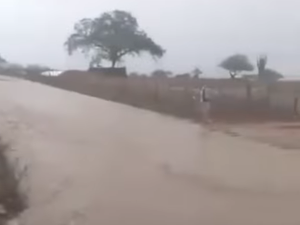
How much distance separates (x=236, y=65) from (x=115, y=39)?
114 cm

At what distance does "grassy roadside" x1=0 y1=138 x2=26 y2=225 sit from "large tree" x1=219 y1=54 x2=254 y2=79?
5.33 ft

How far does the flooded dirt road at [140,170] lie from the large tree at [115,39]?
1.58 ft

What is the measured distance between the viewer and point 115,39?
16.5ft

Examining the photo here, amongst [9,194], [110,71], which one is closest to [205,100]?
[110,71]

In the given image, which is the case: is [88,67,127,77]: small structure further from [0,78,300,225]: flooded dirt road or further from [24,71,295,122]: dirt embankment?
[0,78,300,225]: flooded dirt road

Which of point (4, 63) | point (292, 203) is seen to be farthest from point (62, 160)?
point (4, 63)

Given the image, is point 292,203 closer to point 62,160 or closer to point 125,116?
point 62,160

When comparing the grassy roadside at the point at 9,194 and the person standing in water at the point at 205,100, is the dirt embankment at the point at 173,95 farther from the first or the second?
the grassy roadside at the point at 9,194

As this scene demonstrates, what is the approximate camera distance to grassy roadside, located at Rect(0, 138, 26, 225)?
3164mm

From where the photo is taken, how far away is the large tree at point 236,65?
4296 mm

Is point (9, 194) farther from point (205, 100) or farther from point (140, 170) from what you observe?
point (205, 100)

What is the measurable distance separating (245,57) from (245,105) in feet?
1.40

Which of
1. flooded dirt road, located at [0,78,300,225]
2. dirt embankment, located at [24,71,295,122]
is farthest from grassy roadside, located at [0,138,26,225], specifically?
dirt embankment, located at [24,71,295,122]

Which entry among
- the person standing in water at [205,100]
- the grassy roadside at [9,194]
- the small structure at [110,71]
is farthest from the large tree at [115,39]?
the grassy roadside at [9,194]
